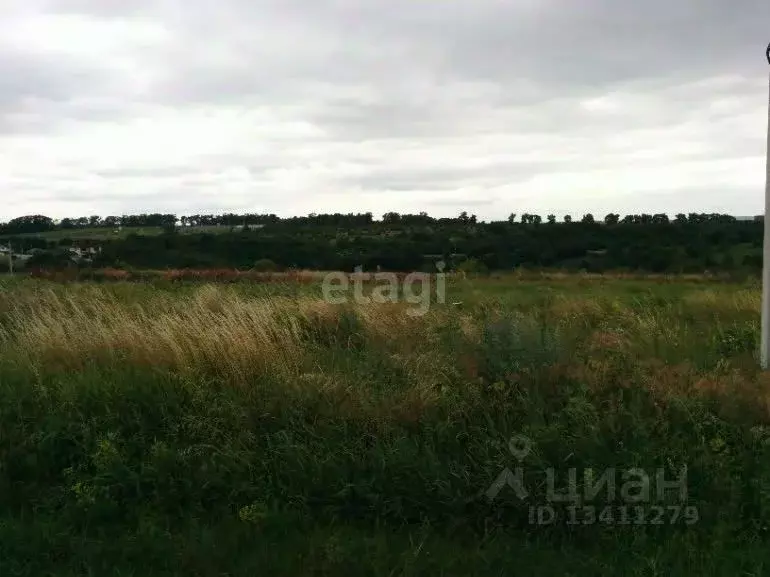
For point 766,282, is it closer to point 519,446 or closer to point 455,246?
point 519,446

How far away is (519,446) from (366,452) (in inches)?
41.2

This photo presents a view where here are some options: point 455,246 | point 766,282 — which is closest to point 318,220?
point 455,246

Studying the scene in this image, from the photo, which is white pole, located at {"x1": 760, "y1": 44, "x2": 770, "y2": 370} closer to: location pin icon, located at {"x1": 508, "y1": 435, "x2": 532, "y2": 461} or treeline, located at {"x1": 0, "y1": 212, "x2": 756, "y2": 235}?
location pin icon, located at {"x1": 508, "y1": 435, "x2": 532, "y2": 461}

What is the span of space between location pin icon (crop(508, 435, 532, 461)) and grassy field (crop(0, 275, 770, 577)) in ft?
0.18

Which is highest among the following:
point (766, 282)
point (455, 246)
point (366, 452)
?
point (455, 246)

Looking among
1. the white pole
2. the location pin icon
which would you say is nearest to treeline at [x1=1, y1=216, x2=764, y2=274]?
the white pole

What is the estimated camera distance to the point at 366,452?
14.6ft

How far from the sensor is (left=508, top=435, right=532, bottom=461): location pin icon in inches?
169

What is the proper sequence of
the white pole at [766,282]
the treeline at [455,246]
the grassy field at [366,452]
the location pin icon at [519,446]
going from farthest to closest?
the treeline at [455,246], the white pole at [766,282], the location pin icon at [519,446], the grassy field at [366,452]

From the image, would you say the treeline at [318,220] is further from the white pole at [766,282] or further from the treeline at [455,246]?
the white pole at [766,282]

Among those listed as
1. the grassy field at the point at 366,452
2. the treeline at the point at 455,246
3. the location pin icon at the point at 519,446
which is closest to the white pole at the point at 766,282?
the grassy field at the point at 366,452

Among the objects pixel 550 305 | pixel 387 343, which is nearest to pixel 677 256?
pixel 550 305

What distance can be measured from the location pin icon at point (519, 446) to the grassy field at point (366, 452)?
0.05 metres

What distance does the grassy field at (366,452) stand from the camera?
370 cm
